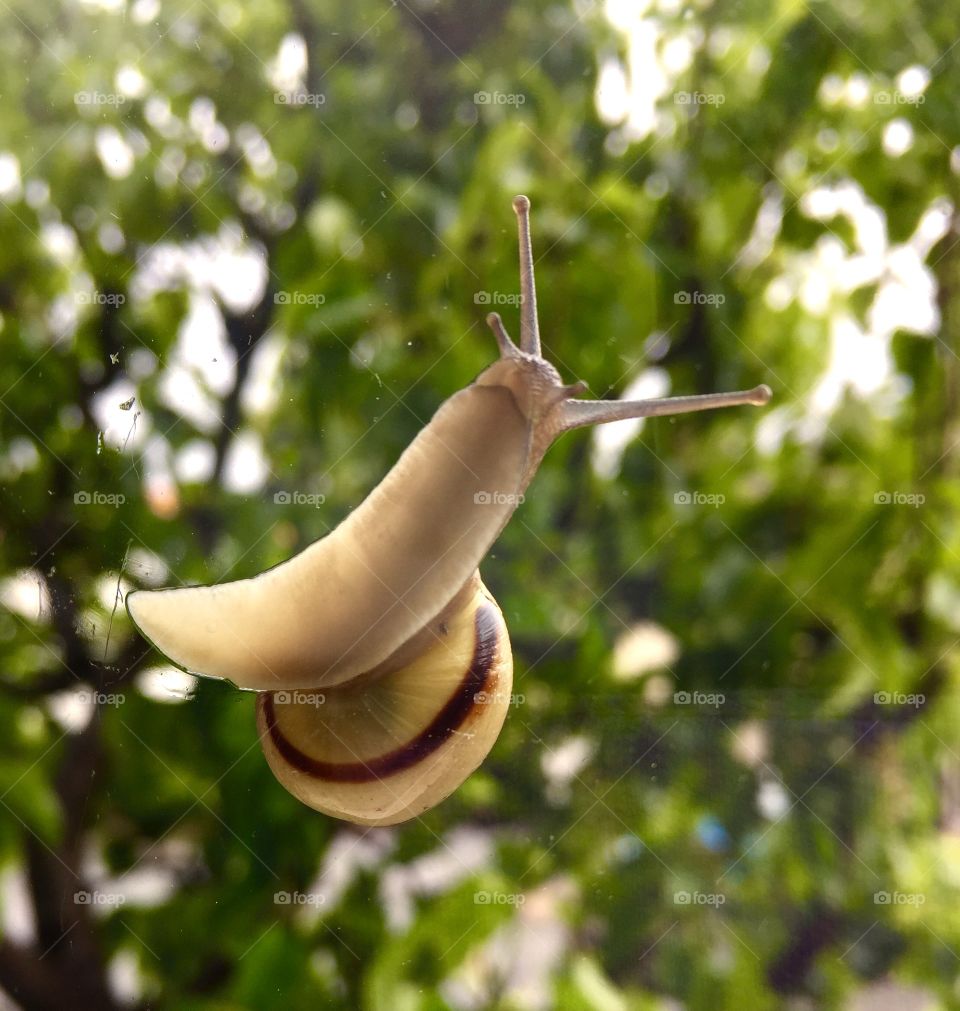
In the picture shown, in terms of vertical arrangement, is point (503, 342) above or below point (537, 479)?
above

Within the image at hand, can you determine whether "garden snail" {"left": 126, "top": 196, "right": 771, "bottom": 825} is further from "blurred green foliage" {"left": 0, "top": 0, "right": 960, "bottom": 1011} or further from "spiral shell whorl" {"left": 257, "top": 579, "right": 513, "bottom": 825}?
"blurred green foliage" {"left": 0, "top": 0, "right": 960, "bottom": 1011}

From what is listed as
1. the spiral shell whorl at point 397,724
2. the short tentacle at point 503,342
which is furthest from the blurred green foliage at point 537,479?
the spiral shell whorl at point 397,724

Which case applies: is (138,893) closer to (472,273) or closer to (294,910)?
(294,910)

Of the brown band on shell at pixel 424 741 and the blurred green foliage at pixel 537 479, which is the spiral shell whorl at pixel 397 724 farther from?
the blurred green foliage at pixel 537 479

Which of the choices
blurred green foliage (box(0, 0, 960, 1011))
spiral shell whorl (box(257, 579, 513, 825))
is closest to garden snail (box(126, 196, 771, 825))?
spiral shell whorl (box(257, 579, 513, 825))

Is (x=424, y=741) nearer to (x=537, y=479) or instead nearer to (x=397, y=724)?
(x=397, y=724)

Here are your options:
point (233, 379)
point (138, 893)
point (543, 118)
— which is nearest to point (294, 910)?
point (138, 893)

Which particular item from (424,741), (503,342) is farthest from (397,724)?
(503,342)
